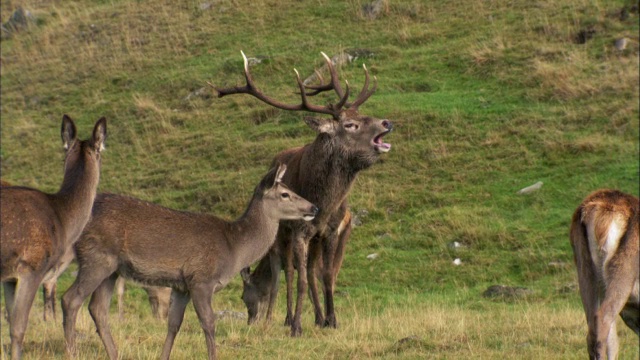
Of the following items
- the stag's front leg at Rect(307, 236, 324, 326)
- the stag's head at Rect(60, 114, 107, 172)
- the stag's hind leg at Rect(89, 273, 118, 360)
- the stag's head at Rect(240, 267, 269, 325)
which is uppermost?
the stag's head at Rect(60, 114, 107, 172)

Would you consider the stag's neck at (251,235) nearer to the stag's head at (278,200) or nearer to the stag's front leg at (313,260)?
the stag's head at (278,200)

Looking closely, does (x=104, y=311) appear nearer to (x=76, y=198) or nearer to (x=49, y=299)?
(x=76, y=198)

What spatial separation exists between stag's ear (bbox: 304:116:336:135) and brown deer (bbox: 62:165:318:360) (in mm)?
2546

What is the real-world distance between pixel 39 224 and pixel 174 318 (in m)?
1.87

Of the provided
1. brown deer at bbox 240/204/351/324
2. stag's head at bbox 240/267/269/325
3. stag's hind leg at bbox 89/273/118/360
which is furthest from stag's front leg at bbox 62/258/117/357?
stag's head at bbox 240/267/269/325

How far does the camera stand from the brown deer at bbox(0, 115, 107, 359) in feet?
25.1

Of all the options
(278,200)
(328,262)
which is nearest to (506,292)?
(328,262)

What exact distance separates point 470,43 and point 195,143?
6250 millimetres

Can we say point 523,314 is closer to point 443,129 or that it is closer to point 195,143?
point 443,129

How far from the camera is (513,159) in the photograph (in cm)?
1844

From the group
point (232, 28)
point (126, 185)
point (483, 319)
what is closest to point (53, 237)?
point (483, 319)

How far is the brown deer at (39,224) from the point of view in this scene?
7660 mm

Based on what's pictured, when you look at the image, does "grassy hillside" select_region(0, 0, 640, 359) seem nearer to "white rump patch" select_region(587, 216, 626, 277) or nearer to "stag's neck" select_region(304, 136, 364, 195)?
"stag's neck" select_region(304, 136, 364, 195)

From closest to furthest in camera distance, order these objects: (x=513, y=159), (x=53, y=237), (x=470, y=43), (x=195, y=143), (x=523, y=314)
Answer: (x=53, y=237), (x=523, y=314), (x=513, y=159), (x=195, y=143), (x=470, y=43)
